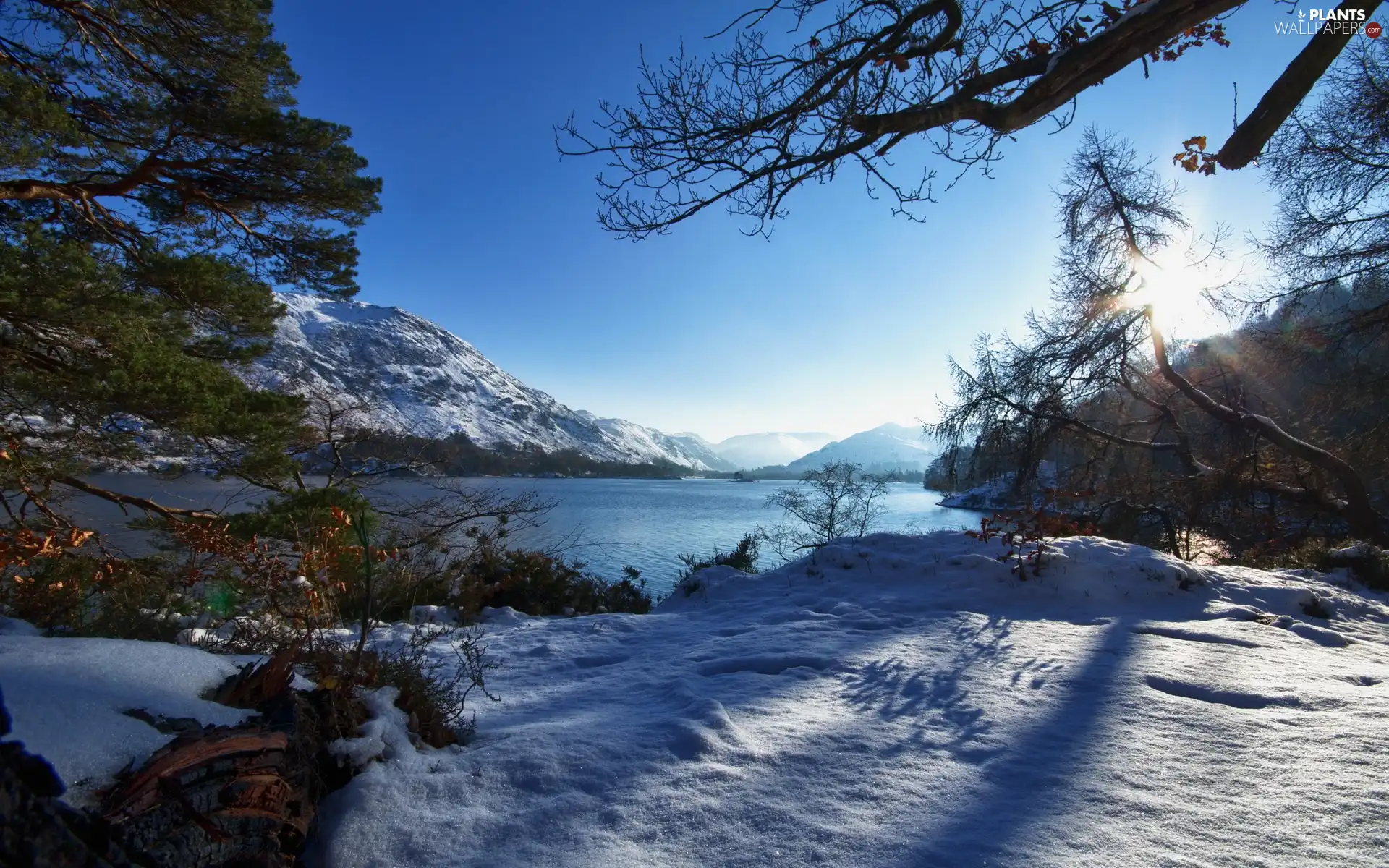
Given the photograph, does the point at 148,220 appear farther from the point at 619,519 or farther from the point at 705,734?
the point at 619,519

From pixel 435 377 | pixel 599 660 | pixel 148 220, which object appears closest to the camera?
pixel 599 660

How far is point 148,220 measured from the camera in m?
6.16

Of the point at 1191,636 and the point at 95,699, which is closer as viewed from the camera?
the point at 95,699

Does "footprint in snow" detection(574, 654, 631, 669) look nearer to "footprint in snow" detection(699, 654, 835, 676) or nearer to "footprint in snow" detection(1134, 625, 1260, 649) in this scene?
"footprint in snow" detection(699, 654, 835, 676)

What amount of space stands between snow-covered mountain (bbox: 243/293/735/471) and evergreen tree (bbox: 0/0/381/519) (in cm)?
11161

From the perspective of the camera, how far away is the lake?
10213 mm

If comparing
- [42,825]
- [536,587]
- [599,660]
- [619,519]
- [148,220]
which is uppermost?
[148,220]

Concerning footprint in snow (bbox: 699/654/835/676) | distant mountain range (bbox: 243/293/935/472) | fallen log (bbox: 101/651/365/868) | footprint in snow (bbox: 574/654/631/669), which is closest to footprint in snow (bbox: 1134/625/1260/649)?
footprint in snow (bbox: 699/654/835/676)

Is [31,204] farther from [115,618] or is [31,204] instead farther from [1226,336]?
[1226,336]

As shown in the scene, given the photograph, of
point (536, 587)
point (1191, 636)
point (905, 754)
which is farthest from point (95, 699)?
point (536, 587)

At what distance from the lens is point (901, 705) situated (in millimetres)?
2734

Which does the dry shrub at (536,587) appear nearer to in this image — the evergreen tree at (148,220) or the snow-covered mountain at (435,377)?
the evergreen tree at (148,220)

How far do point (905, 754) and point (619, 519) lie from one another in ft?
84.3

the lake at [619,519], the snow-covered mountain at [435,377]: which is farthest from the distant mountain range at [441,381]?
the lake at [619,519]
